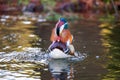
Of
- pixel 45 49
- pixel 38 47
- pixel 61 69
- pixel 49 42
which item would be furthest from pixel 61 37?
pixel 49 42

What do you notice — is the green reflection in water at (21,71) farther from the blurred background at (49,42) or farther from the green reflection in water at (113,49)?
the green reflection in water at (113,49)

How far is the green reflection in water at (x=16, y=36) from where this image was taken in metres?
18.8

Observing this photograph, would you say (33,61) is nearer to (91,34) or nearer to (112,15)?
(91,34)

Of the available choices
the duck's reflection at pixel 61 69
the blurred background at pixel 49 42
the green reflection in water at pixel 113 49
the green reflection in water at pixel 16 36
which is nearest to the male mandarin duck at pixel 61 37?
the duck's reflection at pixel 61 69

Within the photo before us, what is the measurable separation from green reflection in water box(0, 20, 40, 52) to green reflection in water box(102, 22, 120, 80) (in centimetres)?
322

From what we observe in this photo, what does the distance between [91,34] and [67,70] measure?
9.12 metres

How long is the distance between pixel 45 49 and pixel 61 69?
3689 millimetres

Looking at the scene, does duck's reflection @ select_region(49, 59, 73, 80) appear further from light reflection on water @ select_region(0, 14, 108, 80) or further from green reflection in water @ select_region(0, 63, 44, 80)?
green reflection in water @ select_region(0, 63, 44, 80)

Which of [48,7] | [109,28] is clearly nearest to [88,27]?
[109,28]

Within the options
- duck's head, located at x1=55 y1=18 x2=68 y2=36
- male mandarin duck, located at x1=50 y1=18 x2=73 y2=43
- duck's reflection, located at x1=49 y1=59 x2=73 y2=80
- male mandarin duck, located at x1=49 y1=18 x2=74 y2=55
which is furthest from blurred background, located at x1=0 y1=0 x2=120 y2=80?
duck's head, located at x1=55 y1=18 x2=68 y2=36

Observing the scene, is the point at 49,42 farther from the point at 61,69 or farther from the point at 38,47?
the point at 61,69

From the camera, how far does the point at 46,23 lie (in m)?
28.8

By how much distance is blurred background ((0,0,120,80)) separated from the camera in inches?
560

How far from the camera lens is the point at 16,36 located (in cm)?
2227
